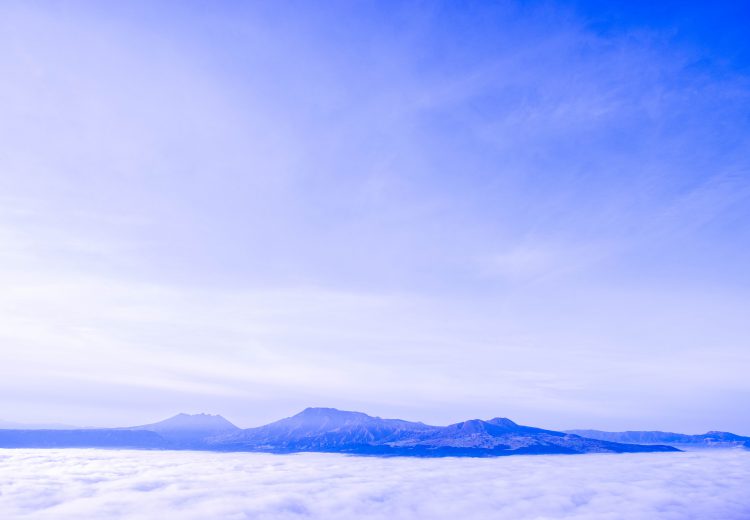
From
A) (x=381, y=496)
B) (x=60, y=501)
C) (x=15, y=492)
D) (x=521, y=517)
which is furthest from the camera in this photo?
(x=381, y=496)

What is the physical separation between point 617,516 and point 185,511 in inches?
5738

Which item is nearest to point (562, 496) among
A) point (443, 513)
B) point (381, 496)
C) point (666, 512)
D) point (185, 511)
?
point (666, 512)

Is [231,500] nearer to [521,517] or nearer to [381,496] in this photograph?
[381,496]

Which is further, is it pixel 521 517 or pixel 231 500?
pixel 231 500

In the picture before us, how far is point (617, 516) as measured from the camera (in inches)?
6407

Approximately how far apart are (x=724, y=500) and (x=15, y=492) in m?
283

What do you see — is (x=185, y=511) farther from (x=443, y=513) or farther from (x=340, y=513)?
(x=443, y=513)

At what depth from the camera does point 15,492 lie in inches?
7303

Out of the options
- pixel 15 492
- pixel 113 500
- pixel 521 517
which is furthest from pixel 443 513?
pixel 15 492

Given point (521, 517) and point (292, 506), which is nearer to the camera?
point (521, 517)

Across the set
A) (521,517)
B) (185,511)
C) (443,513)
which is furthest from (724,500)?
(185,511)

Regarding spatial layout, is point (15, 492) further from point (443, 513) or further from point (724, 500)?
point (724, 500)

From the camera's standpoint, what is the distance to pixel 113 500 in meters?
178

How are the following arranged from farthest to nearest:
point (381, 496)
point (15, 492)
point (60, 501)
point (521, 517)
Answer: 1. point (381, 496)
2. point (15, 492)
3. point (60, 501)
4. point (521, 517)
